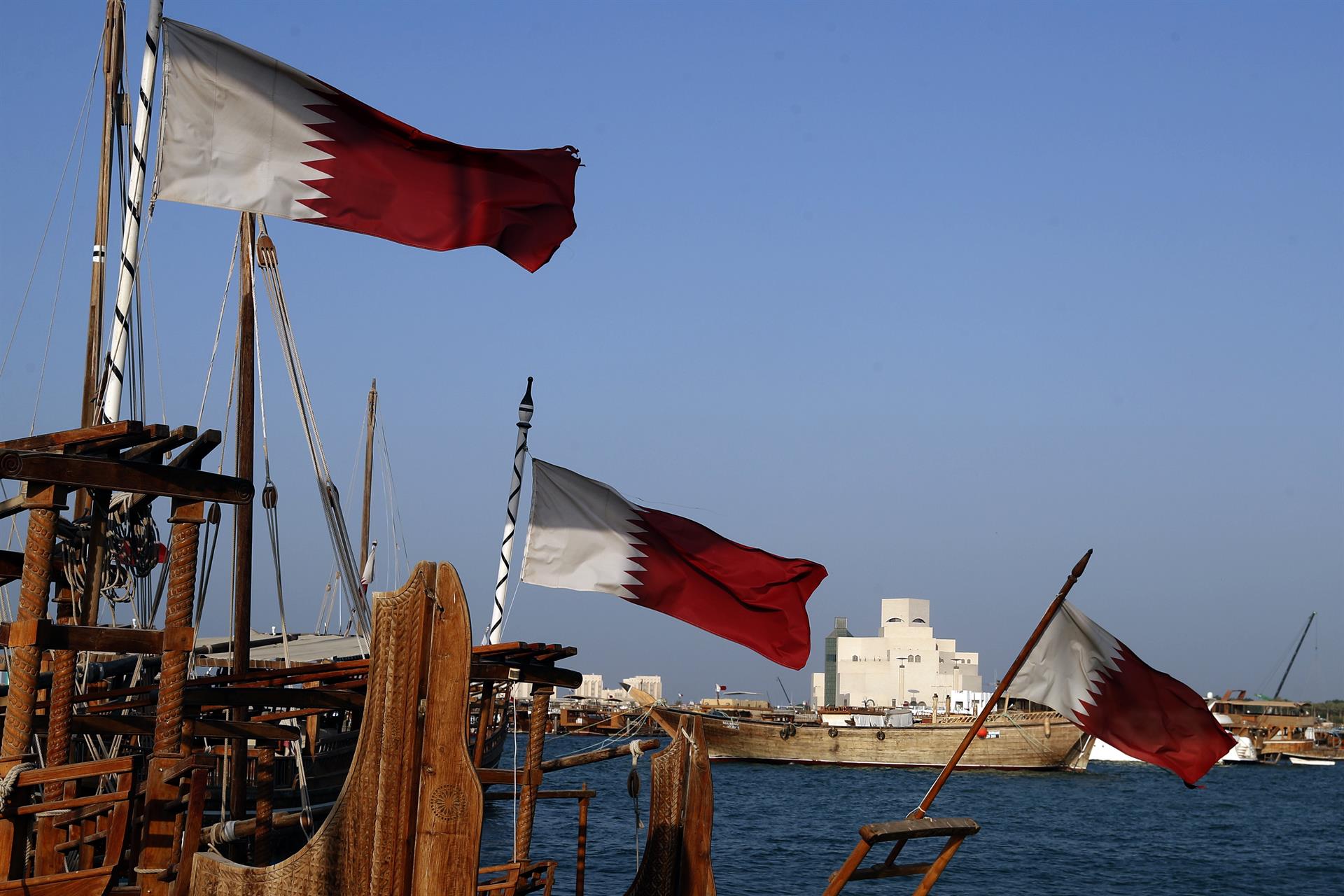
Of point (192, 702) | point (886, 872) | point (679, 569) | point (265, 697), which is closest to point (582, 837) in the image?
point (679, 569)

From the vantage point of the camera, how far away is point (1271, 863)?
4300cm

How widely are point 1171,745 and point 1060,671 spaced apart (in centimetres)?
113

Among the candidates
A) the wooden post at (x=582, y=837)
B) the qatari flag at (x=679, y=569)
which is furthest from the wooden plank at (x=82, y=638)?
the wooden post at (x=582, y=837)

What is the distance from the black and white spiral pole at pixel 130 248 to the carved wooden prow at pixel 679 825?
497cm

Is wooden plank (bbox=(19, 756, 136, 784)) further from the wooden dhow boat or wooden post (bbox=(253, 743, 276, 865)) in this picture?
the wooden dhow boat

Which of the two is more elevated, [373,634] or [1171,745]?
[373,634]

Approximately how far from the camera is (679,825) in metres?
10.7

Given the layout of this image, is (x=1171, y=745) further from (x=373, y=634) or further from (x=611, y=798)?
Answer: (x=611, y=798)

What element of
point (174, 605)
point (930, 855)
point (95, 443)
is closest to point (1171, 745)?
point (174, 605)

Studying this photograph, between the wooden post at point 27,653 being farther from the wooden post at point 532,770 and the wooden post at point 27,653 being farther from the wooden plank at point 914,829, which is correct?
the wooden post at point 532,770

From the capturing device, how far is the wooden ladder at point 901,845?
8.92 meters

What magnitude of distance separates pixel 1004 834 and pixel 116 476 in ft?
143

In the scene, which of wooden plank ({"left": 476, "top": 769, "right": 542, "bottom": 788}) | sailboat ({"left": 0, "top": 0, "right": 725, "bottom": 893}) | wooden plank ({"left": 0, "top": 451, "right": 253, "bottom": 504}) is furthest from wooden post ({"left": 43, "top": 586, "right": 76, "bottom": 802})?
wooden plank ({"left": 476, "top": 769, "right": 542, "bottom": 788})

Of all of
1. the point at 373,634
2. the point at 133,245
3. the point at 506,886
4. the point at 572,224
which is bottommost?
the point at 506,886
